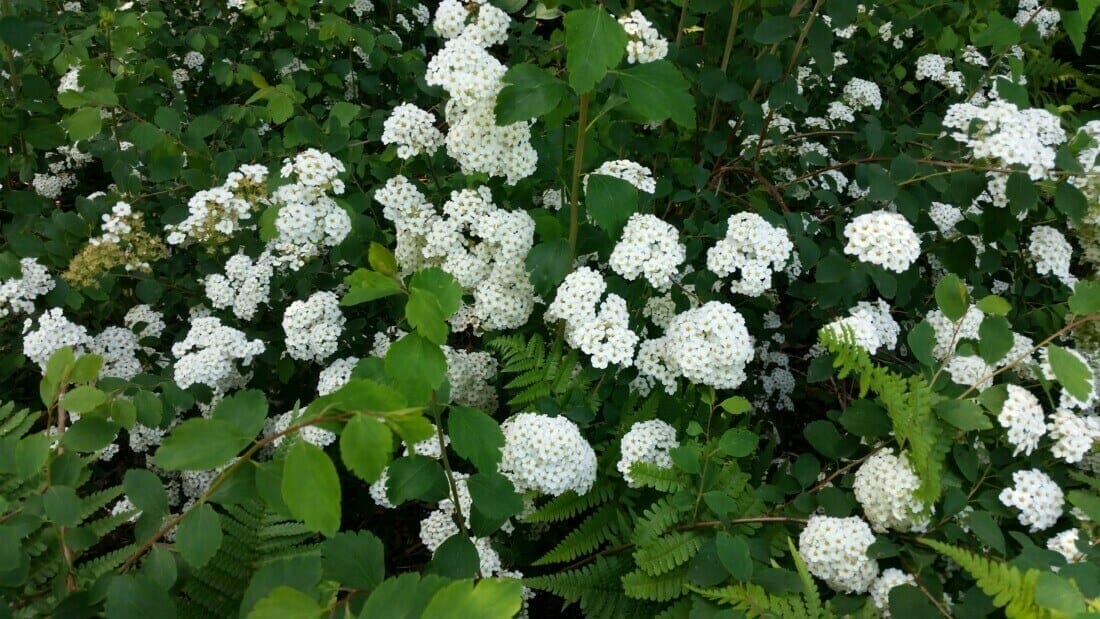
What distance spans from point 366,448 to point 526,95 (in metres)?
1.14

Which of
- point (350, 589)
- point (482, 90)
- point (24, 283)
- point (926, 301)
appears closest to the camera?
point (350, 589)

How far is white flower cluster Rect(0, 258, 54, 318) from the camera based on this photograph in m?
2.69

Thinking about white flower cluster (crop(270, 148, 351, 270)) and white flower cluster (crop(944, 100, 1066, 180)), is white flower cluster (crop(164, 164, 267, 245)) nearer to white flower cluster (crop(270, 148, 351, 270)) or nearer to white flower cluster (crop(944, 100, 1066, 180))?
white flower cluster (crop(270, 148, 351, 270))

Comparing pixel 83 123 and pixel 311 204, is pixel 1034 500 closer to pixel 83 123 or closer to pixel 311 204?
pixel 311 204

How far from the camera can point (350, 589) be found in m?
1.50

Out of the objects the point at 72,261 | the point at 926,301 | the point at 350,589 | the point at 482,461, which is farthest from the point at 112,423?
the point at 926,301

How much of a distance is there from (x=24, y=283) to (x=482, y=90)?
1.94 metres

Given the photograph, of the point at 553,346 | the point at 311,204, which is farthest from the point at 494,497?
the point at 311,204

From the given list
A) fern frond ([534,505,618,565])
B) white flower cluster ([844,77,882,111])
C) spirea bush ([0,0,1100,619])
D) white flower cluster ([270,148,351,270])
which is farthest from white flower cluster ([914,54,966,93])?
white flower cluster ([270,148,351,270])

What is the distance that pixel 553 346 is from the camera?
254cm

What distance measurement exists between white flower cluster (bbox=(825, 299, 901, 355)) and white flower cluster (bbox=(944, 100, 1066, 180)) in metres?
0.61

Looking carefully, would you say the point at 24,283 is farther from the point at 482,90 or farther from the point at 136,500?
the point at 482,90

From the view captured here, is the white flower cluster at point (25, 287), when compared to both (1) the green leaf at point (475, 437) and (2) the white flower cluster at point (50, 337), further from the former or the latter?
(1) the green leaf at point (475, 437)

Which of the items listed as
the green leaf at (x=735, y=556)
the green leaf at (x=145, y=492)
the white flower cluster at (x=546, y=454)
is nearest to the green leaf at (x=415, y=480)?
the white flower cluster at (x=546, y=454)
